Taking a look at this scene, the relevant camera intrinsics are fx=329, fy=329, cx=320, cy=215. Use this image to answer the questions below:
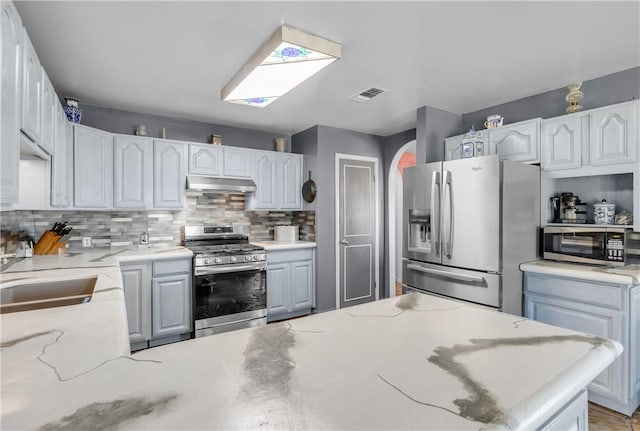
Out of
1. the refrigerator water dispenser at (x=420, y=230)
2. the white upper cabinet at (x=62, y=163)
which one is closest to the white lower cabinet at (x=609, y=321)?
the refrigerator water dispenser at (x=420, y=230)

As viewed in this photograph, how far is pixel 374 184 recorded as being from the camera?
4.60 m

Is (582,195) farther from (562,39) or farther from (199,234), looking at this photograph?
(199,234)

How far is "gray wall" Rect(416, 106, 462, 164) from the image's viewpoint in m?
3.32

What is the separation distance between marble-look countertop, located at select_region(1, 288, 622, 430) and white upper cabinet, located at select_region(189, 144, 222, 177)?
9.13 ft

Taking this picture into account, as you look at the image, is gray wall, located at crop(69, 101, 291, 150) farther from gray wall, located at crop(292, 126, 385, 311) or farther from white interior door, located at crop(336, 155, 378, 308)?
white interior door, located at crop(336, 155, 378, 308)

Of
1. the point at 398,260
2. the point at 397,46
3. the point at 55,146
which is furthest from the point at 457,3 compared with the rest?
the point at 398,260

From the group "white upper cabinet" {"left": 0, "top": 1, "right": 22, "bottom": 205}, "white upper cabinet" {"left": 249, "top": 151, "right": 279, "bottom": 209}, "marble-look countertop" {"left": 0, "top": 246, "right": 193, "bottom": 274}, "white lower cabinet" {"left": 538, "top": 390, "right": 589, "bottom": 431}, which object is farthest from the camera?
"white upper cabinet" {"left": 249, "top": 151, "right": 279, "bottom": 209}

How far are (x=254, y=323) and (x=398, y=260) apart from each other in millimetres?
3064

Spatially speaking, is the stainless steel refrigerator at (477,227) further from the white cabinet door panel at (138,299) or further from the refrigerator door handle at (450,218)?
the white cabinet door panel at (138,299)

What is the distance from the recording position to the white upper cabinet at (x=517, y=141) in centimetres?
276

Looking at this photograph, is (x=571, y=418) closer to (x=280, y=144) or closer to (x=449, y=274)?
(x=449, y=274)

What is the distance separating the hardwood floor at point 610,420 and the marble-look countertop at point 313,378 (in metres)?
1.65

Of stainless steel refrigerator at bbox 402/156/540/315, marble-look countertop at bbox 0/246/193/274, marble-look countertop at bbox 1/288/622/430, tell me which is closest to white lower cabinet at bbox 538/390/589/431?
marble-look countertop at bbox 1/288/622/430

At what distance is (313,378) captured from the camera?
71 cm
